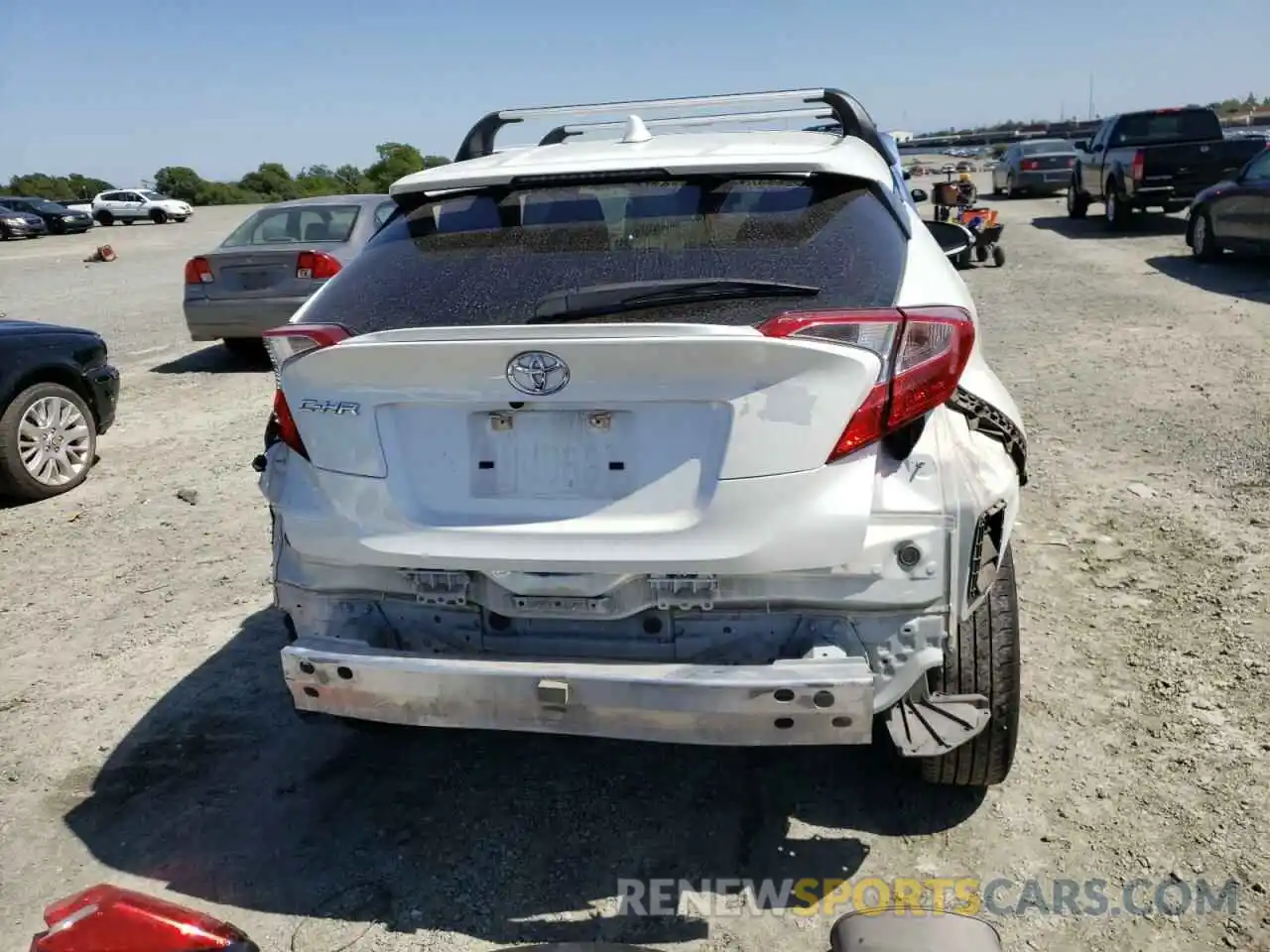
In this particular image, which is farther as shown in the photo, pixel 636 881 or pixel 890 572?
pixel 636 881

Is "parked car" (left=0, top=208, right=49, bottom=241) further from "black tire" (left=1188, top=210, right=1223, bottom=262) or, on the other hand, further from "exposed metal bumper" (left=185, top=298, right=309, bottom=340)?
"black tire" (left=1188, top=210, right=1223, bottom=262)

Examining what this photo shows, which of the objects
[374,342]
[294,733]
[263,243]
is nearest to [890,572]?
[374,342]

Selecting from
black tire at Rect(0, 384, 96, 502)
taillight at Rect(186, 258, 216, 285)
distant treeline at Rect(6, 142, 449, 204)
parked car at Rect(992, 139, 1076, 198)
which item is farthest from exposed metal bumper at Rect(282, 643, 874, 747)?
distant treeline at Rect(6, 142, 449, 204)

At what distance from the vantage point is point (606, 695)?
254 cm

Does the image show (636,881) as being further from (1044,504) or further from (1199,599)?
(1044,504)

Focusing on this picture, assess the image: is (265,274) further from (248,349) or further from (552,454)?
(552,454)

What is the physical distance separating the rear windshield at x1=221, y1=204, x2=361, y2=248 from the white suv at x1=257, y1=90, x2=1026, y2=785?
869 cm

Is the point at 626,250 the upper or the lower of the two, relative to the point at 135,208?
lower

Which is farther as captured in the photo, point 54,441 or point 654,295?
point 54,441

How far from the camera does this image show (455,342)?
8.65 feet

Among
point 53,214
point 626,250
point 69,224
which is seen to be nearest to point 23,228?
point 53,214

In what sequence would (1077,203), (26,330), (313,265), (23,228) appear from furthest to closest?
(23,228) → (1077,203) → (313,265) → (26,330)

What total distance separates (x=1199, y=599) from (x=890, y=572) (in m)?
2.54

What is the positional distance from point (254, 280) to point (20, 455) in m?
4.44
